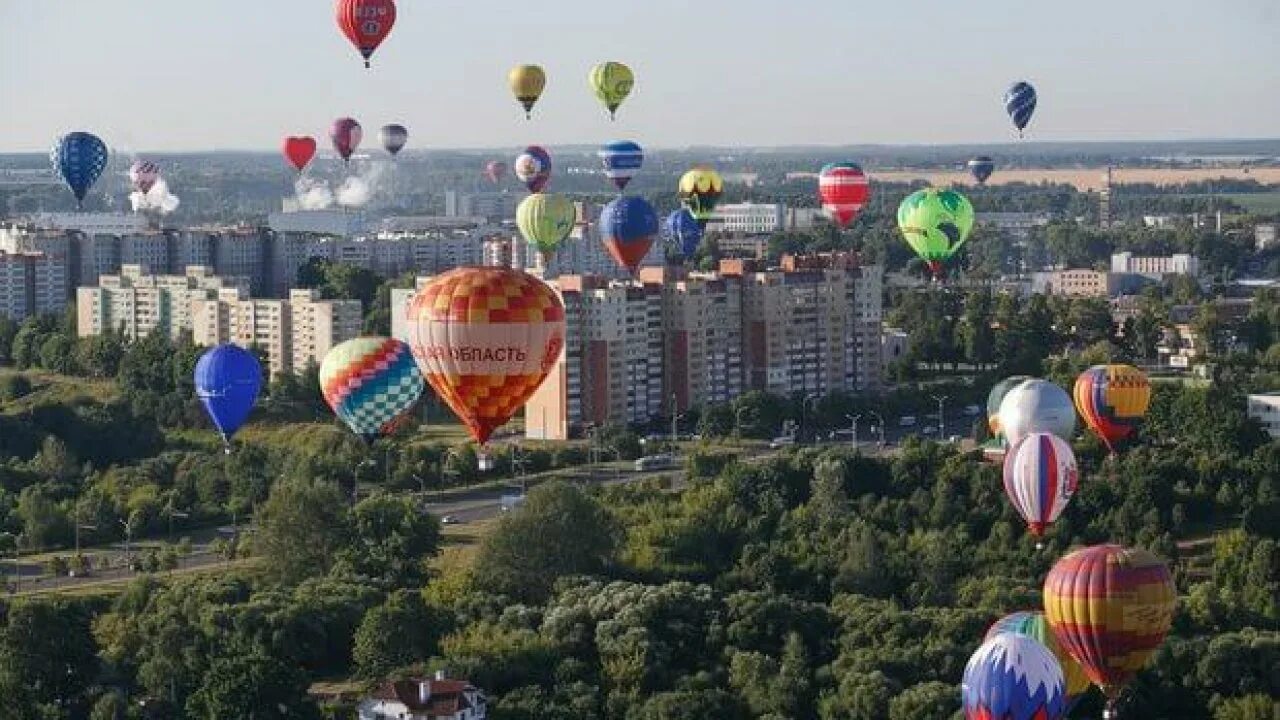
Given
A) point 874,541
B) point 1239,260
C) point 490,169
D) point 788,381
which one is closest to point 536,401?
point 788,381

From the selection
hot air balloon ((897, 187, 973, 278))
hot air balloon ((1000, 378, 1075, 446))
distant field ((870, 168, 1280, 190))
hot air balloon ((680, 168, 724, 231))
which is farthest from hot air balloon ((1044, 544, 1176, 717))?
distant field ((870, 168, 1280, 190))

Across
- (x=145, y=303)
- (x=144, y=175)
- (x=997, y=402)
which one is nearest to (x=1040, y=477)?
(x=997, y=402)

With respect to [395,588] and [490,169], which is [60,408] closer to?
[395,588]

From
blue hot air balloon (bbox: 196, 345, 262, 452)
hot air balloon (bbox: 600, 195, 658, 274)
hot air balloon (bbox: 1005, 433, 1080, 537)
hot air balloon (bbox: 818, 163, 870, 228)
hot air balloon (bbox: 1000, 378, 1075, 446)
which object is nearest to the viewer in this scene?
hot air balloon (bbox: 1005, 433, 1080, 537)

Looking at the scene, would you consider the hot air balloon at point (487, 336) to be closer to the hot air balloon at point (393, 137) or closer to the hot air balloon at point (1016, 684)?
the hot air balloon at point (1016, 684)

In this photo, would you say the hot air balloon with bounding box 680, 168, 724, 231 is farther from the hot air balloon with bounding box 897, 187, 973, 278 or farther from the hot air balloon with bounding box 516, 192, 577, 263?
the hot air balloon with bounding box 897, 187, 973, 278

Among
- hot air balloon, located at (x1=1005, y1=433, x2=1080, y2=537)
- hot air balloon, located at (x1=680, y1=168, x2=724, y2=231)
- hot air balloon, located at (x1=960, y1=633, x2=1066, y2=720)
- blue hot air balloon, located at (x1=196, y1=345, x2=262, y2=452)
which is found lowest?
hot air balloon, located at (x1=960, y1=633, x2=1066, y2=720)

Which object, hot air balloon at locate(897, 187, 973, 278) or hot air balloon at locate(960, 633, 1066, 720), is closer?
hot air balloon at locate(960, 633, 1066, 720)
